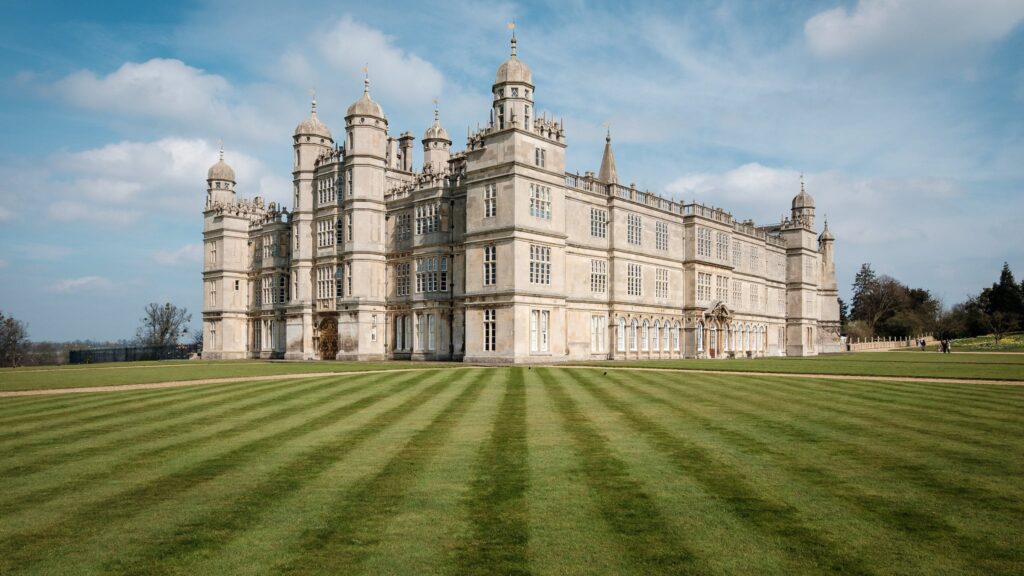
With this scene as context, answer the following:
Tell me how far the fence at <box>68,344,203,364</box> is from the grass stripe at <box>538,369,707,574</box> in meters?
67.7

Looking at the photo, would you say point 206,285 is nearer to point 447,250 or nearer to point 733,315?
point 447,250

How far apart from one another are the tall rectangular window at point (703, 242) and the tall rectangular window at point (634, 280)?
865 cm

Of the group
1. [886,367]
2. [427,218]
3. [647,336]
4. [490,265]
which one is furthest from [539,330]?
[886,367]

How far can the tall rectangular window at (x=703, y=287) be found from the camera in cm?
5916

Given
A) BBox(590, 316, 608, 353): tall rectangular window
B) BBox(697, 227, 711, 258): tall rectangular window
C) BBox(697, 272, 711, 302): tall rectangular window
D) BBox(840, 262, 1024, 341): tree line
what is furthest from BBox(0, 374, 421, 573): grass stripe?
BBox(840, 262, 1024, 341): tree line

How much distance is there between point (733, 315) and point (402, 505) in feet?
194

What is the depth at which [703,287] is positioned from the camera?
59.9 m

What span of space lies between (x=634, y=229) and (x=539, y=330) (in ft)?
48.6

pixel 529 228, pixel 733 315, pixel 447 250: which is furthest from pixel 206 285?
pixel 733 315

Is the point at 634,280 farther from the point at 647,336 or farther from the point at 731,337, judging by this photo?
the point at 731,337

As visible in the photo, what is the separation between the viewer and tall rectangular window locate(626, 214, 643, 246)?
52625mm

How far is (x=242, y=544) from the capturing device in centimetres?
697

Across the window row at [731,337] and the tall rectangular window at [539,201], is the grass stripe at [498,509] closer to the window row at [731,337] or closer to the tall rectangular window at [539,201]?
the tall rectangular window at [539,201]

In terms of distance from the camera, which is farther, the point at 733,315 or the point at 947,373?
the point at 733,315
